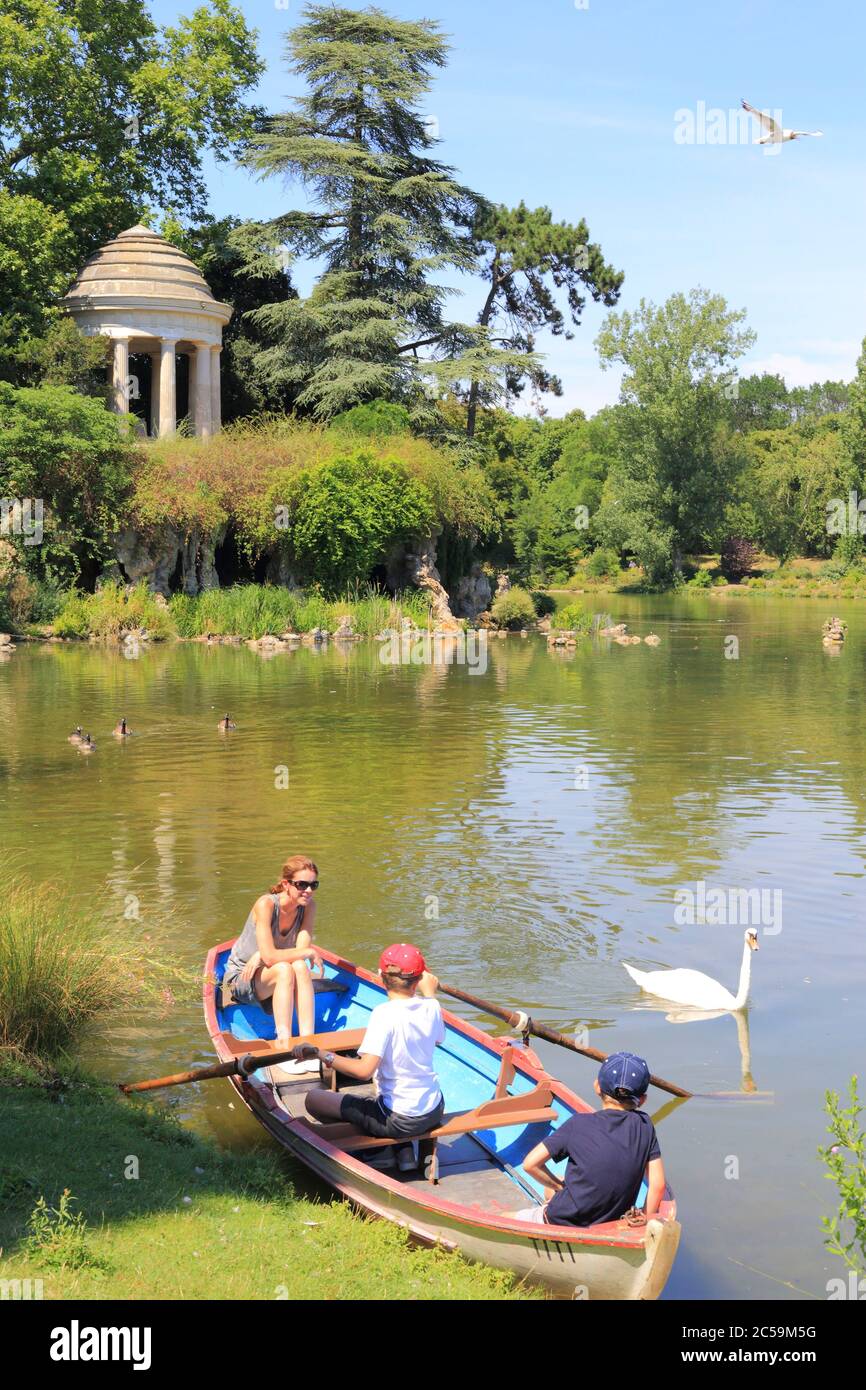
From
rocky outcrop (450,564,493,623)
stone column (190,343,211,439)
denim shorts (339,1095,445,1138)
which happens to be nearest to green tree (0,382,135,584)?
stone column (190,343,211,439)

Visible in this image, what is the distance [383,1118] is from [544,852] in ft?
26.0

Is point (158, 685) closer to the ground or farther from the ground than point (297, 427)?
closer to the ground

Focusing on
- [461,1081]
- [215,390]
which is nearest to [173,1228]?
[461,1081]

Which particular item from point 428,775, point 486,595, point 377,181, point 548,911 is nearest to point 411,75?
point 377,181

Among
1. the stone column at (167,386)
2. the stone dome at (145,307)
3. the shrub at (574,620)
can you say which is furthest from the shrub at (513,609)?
the stone column at (167,386)

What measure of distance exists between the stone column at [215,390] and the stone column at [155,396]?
5.98 ft

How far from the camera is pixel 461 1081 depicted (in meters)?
8.30

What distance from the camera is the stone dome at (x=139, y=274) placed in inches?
1752

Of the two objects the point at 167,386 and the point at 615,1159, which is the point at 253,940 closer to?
the point at 615,1159

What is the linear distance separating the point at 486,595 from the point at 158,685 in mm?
Result: 23048

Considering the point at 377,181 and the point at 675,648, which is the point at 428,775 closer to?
the point at 675,648

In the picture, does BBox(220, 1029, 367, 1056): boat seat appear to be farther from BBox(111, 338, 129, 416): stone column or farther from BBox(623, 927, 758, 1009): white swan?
BBox(111, 338, 129, 416): stone column
